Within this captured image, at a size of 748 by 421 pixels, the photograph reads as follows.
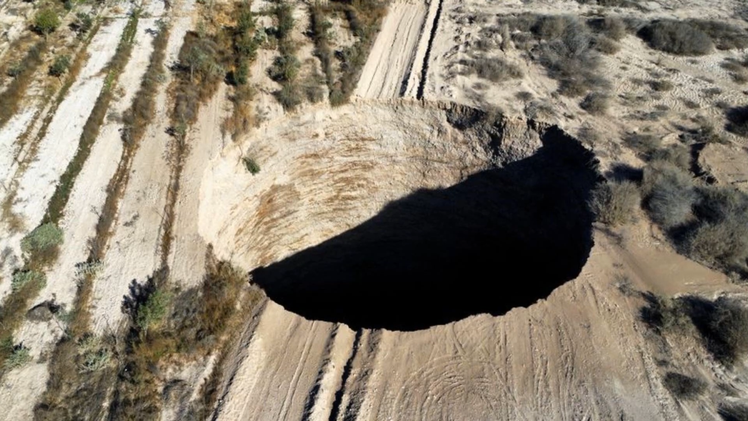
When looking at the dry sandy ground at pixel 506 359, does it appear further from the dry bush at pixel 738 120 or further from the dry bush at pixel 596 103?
the dry bush at pixel 596 103

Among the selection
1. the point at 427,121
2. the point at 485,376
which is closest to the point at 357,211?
the point at 427,121

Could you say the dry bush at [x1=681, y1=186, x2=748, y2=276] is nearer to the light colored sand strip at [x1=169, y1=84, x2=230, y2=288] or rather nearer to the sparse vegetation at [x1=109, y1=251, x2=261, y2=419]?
the sparse vegetation at [x1=109, y1=251, x2=261, y2=419]

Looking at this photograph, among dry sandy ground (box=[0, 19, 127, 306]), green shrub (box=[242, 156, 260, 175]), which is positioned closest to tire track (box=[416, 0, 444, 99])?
green shrub (box=[242, 156, 260, 175])

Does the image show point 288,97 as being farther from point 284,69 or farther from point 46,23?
point 46,23

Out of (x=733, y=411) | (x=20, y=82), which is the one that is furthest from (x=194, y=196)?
(x=733, y=411)

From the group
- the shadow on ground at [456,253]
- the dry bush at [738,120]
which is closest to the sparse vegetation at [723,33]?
the dry bush at [738,120]

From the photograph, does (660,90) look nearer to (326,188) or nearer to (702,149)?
(702,149)
